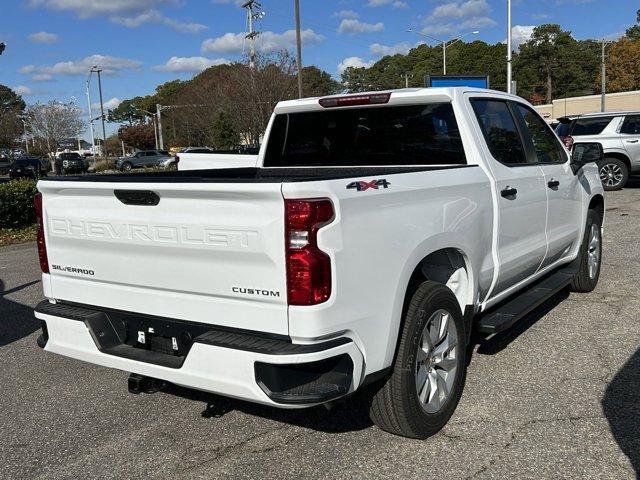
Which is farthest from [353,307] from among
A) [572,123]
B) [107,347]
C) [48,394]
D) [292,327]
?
[572,123]

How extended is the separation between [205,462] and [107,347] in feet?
2.63

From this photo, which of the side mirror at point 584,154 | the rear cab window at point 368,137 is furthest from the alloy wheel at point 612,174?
the rear cab window at point 368,137

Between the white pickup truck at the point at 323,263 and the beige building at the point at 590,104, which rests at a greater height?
the beige building at the point at 590,104

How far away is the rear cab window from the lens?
4.27 meters

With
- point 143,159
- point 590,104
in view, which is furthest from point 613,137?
point 590,104

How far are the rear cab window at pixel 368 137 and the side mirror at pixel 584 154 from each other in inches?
79.4

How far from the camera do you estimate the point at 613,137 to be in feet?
50.3

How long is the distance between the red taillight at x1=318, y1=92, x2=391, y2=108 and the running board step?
5.43 feet

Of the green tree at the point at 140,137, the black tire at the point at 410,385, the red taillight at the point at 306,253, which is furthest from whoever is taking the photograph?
the green tree at the point at 140,137

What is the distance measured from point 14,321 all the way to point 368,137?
4.18 m

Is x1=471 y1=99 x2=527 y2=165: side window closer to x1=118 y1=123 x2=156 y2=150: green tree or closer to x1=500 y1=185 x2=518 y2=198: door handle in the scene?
x1=500 y1=185 x2=518 y2=198: door handle

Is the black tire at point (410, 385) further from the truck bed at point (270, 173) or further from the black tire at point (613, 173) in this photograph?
the black tire at point (613, 173)

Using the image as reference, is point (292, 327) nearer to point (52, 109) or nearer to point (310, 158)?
point (310, 158)

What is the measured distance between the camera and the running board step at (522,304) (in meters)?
4.01
